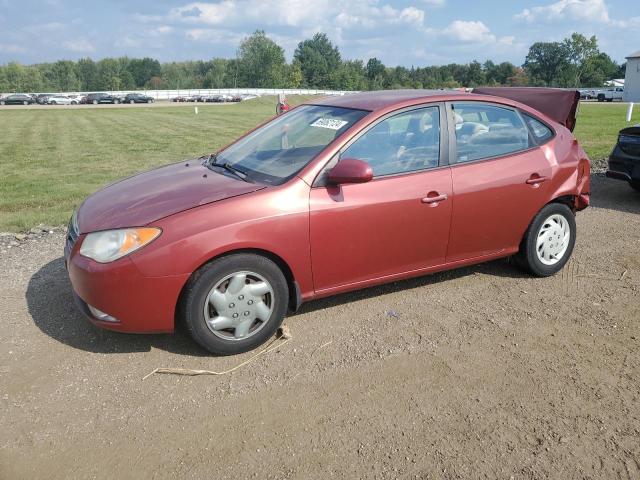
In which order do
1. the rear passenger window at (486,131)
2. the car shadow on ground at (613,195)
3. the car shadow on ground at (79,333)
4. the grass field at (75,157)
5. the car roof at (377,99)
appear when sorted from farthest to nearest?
the grass field at (75,157) → the car shadow on ground at (613,195) → the rear passenger window at (486,131) → the car roof at (377,99) → the car shadow on ground at (79,333)

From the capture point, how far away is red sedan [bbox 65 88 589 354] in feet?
11.1

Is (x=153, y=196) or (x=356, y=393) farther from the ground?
(x=153, y=196)

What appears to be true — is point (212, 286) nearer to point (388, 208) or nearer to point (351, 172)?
point (351, 172)

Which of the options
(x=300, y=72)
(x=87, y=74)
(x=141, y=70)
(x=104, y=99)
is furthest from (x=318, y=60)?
(x=104, y=99)

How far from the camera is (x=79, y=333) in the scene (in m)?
3.93

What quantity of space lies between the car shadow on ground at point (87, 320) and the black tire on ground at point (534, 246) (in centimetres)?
18

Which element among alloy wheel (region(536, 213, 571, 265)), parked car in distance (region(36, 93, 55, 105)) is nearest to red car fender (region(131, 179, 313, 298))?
alloy wheel (region(536, 213, 571, 265))

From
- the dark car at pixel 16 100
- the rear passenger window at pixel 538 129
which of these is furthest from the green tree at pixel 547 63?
the rear passenger window at pixel 538 129

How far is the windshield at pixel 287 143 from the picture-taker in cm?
393

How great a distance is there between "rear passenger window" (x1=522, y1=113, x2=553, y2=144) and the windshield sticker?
181 cm

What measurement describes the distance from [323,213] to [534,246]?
218cm

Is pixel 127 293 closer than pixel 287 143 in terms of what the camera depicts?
Yes

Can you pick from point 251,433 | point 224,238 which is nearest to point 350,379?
point 251,433

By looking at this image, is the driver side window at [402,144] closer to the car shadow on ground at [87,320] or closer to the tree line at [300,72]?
the car shadow on ground at [87,320]
